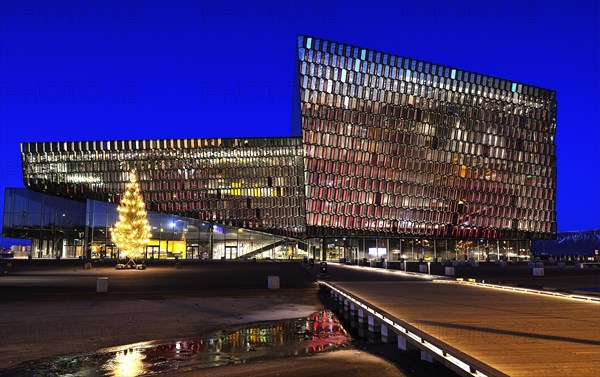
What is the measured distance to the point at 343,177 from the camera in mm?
86125

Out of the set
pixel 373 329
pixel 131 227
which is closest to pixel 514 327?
pixel 373 329

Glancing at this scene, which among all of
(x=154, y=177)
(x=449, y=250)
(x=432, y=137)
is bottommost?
(x=449, y=250)

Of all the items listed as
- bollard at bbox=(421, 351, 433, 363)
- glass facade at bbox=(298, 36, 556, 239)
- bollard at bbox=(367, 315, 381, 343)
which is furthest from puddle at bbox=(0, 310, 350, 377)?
glass facade at bbox=(298, 36, 556, 239)

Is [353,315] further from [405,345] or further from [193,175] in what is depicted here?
[193,175]

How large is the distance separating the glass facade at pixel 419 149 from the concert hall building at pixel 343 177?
0.71 feet

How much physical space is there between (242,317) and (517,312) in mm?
8430

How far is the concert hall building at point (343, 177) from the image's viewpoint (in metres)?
85.8

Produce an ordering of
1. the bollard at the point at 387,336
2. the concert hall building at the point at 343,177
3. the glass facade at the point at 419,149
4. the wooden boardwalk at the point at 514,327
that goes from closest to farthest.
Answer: the wooden boardwalk at the point at 514,327 < the bollard at the point at 387,336 < the glass facade at the point at 419,149 < the concert hall building at the point at 343,177

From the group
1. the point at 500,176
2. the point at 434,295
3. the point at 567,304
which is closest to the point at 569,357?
the point at 567,304

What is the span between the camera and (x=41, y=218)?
9925cm

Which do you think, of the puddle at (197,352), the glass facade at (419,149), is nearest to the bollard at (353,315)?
the puddle at (197,352)

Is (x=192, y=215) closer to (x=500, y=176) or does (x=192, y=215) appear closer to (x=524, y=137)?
(x=500, y=176)

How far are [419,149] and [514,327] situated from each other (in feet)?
265

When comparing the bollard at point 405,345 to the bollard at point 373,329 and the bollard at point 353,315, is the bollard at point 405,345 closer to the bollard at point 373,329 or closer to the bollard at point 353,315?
the bollard at point 373,329
